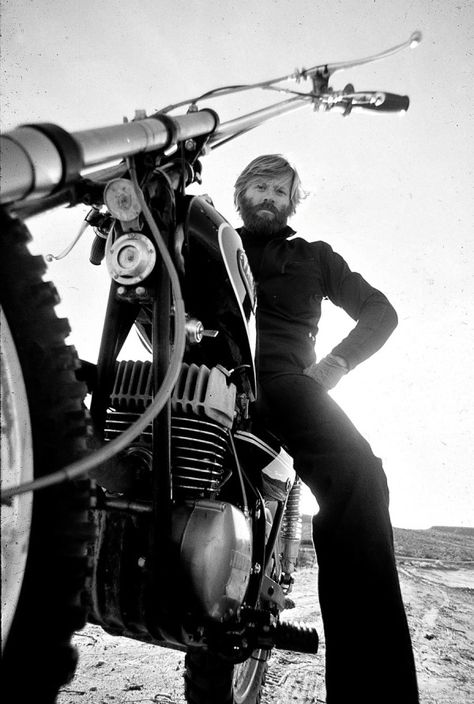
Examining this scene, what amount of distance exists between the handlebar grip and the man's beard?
24.4 inches

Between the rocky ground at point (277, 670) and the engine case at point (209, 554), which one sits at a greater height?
the engine case at point (209, 554)

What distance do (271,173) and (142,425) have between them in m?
1.79

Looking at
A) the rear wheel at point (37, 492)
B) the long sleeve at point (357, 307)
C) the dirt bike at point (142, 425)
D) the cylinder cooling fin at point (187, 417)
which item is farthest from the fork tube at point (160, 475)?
the long sleeve at point (357, 307)

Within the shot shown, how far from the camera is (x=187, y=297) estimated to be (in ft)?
4.57

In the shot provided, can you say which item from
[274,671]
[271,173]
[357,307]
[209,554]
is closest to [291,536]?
[274,671]

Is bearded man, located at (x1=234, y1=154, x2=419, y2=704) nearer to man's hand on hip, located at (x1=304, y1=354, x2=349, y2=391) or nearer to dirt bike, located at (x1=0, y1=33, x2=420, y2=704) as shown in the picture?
man's hand on hip, located at (x1=304, y1=354, x2=349, y2=391)

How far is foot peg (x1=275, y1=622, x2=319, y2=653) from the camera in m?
1.35

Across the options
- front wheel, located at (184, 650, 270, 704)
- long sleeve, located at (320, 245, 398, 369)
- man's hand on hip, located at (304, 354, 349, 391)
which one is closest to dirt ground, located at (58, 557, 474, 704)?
front wheel, located at (184, 650, 270, 704)

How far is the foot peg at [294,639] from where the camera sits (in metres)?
1.35

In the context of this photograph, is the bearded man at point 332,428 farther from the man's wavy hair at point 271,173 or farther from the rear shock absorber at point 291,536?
the rear shock absorber at point 291,536

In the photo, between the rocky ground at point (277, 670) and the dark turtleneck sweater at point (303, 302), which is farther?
the rocky ground at point (277, 670)

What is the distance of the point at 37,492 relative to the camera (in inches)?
31.0

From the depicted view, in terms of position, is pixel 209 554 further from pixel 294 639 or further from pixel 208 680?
pixel 208 680

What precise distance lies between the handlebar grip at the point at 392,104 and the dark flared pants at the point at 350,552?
1.02m
